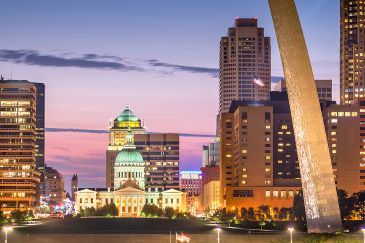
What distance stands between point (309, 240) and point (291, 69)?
1050 centimetres

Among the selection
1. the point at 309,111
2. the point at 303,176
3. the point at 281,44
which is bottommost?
the point at 303,176

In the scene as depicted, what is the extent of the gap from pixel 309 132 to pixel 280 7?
7653 millimetres

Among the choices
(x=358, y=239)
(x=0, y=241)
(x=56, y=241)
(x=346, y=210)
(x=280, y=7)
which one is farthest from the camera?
(x=346, y=210)

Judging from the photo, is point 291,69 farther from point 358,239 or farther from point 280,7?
point 358,239

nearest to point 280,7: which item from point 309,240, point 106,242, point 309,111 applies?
point 309,111

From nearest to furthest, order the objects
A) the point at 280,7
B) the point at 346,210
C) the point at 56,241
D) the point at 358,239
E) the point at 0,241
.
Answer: the point at 280,7 → the point at 358,239 → the point at 0,241 → the point at 56,241 → the point at 346,210

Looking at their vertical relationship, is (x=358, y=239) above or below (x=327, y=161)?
below

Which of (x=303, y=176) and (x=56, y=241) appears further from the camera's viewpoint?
(x=56, y=241)

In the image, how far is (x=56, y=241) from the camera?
104750mm

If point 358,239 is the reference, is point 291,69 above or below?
above

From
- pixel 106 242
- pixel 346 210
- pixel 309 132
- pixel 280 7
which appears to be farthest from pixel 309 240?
pixel 346 210

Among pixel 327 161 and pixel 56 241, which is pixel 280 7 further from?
pixel 56 241

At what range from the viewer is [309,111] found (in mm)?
54031

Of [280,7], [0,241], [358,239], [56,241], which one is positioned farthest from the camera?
[56,241]
